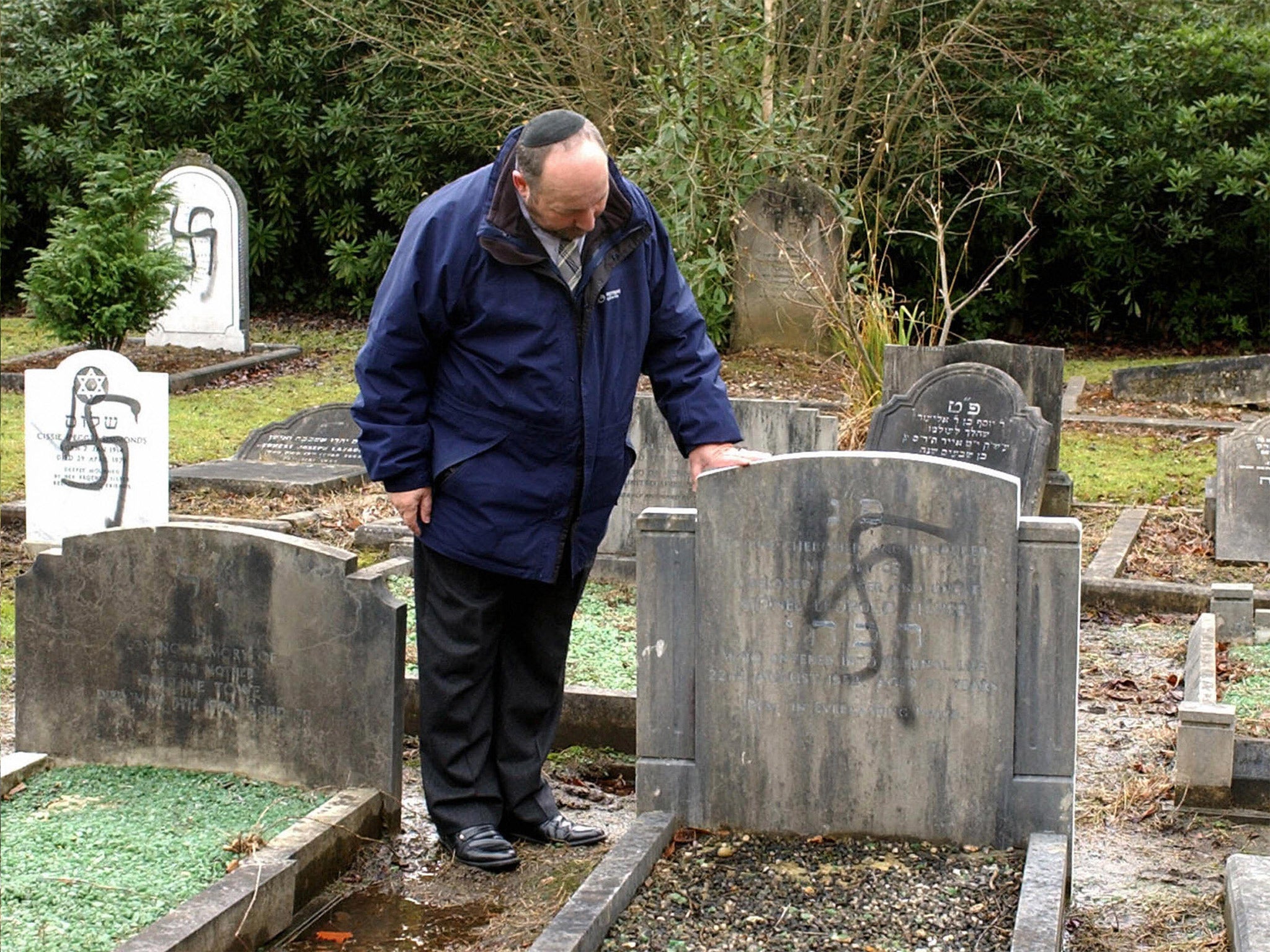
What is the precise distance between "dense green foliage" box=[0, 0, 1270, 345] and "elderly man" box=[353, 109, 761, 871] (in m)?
10.5

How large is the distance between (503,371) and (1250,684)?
127 inches

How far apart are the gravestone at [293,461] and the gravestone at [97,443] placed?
1546 millimetres

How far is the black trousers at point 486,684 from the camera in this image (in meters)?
4.29

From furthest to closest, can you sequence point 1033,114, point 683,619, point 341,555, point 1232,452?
1. point 1033,114
2. point 1232,452
3. point 341,555
4. point 683,619

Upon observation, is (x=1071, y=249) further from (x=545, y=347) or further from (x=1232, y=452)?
(x=545, y=347)

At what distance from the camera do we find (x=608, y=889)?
373 centimetres

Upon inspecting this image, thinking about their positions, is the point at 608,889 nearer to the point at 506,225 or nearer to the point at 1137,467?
the point at 506,225

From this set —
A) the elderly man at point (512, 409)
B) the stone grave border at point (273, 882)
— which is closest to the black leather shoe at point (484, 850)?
the elderly man at point (512, 409)

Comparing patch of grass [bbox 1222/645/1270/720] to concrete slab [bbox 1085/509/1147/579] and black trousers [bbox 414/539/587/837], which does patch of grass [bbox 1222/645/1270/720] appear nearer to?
concrete slab [bbox 1085/509/1147/579]

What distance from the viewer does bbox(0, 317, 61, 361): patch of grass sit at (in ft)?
53.4

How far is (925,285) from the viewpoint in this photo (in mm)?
19719

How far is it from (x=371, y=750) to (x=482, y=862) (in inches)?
20.4

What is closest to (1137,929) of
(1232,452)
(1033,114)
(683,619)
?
(683,619)

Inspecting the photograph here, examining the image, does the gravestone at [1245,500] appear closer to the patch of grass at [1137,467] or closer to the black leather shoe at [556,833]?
the patch of grass at [1137,467]
